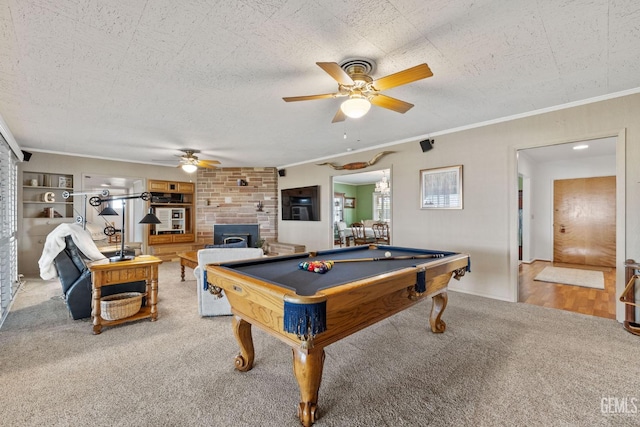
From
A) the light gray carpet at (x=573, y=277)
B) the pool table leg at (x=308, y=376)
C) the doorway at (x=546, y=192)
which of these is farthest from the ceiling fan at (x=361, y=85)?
the light gray carpet at (x=573, y=277)

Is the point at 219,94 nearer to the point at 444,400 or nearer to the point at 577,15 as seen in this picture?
the point at 577,15

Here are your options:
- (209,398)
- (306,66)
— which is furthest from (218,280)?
(306,66)

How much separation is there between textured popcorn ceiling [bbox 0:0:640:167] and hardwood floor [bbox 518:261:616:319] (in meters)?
2.38

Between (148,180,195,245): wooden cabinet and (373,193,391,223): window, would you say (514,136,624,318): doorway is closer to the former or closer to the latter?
(373,193,391,223): window

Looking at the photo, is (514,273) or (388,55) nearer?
(388,55)

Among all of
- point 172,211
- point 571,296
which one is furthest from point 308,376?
point 172,211

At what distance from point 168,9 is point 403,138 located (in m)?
3.74

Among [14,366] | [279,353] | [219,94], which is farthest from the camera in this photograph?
[219,94]

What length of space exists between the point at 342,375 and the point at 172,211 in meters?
6.29

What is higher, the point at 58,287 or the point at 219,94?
the point at 219,94

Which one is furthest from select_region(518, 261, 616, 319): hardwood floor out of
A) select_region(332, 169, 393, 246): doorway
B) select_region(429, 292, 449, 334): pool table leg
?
select_region(332, 169, 393, 246): doorway

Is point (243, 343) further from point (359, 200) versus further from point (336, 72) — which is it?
point (359, 200)

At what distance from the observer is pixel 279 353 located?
2309 millimetres

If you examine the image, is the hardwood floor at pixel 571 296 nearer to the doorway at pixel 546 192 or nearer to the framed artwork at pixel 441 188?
the doorway at pixel 546 192
